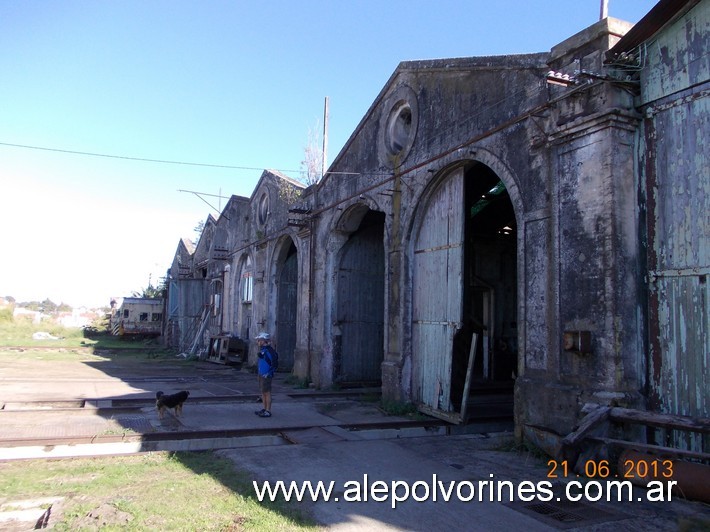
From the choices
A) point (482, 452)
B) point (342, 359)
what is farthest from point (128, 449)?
point (342, 359)

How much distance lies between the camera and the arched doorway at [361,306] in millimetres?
14828

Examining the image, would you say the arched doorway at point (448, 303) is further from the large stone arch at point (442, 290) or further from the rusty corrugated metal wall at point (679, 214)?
the rusty corrugated metal wall at point (679, 214)

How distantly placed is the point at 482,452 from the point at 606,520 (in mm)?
2839

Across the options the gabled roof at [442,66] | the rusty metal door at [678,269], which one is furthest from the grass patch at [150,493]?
the gabled roof at [442,66]

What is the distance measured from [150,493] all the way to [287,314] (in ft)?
44.1

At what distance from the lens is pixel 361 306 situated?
50.0ft

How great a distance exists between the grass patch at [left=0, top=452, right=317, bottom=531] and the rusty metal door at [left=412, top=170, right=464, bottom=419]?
4.66 meters

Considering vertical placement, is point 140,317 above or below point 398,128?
below

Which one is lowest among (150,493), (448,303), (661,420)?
(150,493)

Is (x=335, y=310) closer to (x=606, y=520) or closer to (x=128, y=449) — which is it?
(x=128, y=449)

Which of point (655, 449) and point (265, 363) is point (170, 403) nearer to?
point (265, 363)

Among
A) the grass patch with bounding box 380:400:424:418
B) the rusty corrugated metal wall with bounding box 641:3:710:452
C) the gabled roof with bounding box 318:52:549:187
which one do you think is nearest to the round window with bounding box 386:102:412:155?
the gabled roof with bounding box 318:52:549:187

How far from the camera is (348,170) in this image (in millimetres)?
14242

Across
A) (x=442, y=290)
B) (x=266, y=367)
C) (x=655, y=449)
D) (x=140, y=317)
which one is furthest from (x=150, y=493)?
(x=140, y=317)
